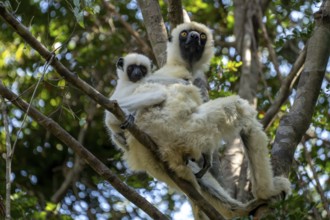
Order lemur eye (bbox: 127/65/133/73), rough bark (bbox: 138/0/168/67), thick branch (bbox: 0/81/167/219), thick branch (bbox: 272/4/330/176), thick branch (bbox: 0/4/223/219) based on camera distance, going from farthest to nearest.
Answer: rough bark (bbox: 138/0/168/67) < lemur eye (bbox: 127/65/133/73) < thick branch (bbox: 272/4/330/176) < thick branch (bbox: 0/81/167/219) < thick branch (bbox: 0/4/223/219)

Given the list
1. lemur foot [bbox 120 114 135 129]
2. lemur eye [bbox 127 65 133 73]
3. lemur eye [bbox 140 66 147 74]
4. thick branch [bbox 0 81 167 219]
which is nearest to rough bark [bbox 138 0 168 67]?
lemur eye [bbox 140 66 147 74]

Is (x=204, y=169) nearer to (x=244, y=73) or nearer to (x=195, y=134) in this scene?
(x=195, y=134)

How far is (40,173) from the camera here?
10039 mm

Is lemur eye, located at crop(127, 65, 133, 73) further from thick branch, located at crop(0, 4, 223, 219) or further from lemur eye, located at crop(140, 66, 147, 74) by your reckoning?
thick branch, located at crop(0, 4, 223, 219)

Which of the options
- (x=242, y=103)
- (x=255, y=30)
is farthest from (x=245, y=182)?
(x=255, y=30)

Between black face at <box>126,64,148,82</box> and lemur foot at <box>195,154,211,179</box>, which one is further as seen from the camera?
black face at <box>126,64,148,82</box>

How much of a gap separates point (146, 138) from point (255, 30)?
454 centimetres

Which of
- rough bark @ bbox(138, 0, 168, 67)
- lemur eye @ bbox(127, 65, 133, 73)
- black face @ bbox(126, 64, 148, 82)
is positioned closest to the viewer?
black face @ bbox(126, 64, 148, 82)

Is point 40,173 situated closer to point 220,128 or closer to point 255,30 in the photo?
point 255,30

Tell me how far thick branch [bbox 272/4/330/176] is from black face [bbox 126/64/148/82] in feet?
5.16

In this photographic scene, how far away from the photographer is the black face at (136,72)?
19.4 feet

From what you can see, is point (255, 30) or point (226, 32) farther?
point (226, 32)

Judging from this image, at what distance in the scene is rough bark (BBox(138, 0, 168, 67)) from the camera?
21.1 ft

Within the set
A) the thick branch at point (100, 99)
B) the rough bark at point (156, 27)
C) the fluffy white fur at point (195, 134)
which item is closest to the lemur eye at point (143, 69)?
the rough bark at point (156, 27)
